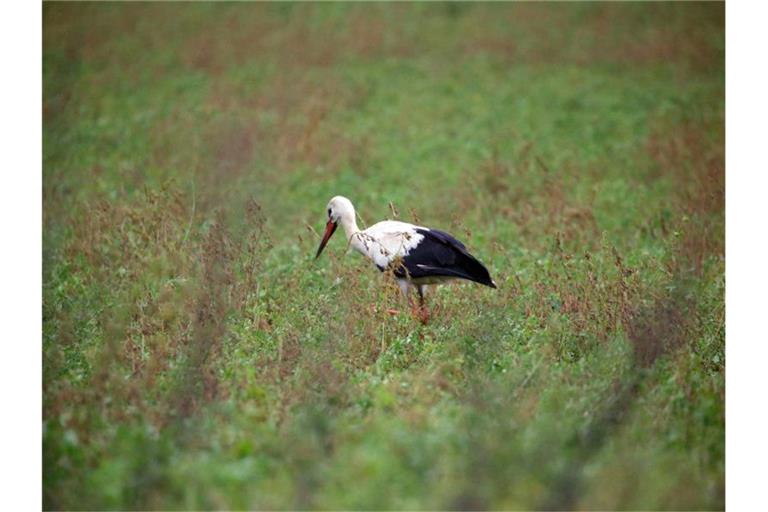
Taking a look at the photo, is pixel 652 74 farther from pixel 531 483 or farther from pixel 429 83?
pixel 531 483

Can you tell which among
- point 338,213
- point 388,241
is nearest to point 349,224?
point 338,213

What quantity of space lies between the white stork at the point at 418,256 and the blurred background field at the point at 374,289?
7.7 inches

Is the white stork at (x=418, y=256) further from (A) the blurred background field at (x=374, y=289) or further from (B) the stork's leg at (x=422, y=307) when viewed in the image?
(A) the blurred background field at (x=374, y=289)

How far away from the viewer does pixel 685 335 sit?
604cm

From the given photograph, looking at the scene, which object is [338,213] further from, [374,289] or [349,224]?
[374,289]

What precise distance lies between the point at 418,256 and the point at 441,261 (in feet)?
0.57

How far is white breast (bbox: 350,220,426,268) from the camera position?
6793 mm

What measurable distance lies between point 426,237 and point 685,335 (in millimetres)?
1737

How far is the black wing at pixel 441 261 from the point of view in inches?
259

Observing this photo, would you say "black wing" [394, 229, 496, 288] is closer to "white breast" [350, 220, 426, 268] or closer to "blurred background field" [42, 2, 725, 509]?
"white breast" [350, 220, 426, 268]

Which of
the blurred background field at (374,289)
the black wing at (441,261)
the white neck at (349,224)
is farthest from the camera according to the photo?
the white neck at (349,224)

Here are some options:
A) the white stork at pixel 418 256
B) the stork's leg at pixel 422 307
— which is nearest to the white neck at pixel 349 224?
the white stork at pixel 418 256

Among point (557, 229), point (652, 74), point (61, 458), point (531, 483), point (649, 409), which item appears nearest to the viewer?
point (531, 483)

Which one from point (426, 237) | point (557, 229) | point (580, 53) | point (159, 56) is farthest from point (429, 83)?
point (426, 237)
